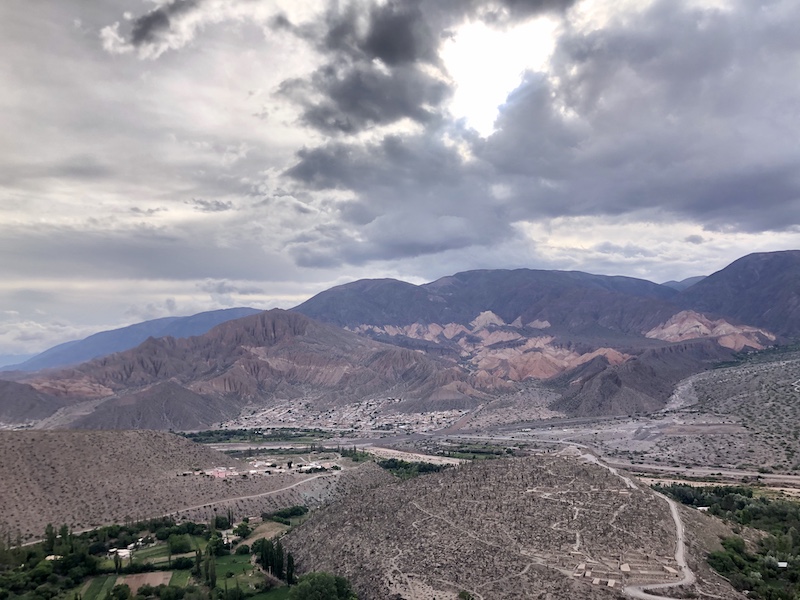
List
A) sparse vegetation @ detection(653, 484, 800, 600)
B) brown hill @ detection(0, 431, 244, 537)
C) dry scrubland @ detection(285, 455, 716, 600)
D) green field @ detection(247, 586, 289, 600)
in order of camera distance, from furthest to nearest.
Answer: brown hill @ detection(0, 431, 244, 537), green field @ detection(247, 586, 289, 600), dry scrubland @ detection(285, 455, 716, 600), sparse vegetation @ detection(653, 484, 800, 600)

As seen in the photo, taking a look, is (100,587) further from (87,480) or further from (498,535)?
(498,535)

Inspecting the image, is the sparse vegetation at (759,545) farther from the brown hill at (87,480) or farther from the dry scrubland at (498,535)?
the brown hill at (87,480)

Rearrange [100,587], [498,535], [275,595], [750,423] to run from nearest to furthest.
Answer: [498,535], [275,595], [100,587], [750,423]

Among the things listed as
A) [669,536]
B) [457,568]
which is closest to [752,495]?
[669,536]

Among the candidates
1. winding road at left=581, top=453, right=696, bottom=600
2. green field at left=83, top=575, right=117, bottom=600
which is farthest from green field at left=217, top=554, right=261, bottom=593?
winding road at left=581, top=453, right=696, bottom=600

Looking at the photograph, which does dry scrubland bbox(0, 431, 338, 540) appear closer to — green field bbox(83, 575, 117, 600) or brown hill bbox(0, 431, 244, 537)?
brown hill bbox(0, 431, 244, 537)

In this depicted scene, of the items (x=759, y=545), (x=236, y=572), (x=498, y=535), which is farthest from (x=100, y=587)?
(x=759, y=545)

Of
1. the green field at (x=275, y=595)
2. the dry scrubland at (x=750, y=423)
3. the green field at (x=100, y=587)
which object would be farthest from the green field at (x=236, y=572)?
the dry scrubland at (x=750, y=423)
